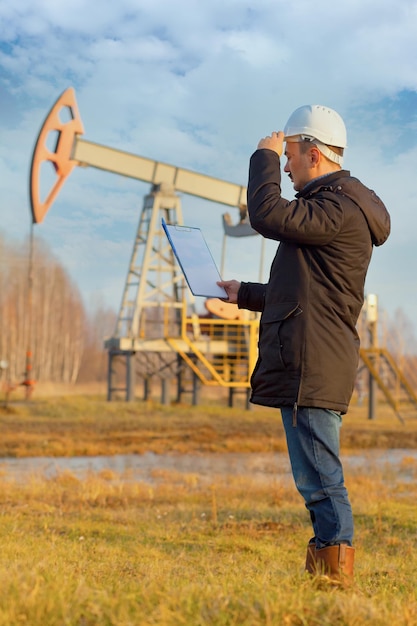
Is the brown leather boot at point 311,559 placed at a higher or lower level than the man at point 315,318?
lower

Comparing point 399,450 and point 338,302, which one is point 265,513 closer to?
point 338,302

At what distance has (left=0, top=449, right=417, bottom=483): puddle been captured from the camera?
1165cm

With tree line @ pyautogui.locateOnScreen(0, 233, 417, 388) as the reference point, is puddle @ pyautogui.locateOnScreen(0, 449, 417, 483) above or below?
below

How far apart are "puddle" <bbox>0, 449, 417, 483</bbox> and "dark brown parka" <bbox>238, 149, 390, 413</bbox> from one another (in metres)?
7.69

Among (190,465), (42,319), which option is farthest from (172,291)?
(42,319)

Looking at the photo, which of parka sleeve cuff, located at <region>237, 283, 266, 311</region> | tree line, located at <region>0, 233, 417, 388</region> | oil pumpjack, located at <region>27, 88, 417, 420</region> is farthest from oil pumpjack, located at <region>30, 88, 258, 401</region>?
tree line, located at <region>0, 233, 417, 388</region>

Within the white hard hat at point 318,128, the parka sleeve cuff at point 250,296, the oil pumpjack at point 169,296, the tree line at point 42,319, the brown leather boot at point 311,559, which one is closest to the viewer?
the brown leather boot at point 311,559

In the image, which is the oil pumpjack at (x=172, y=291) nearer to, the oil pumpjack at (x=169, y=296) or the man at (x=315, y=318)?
the oil pumpjack at (x=169, y=296)

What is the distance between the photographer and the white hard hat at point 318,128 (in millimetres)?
3621

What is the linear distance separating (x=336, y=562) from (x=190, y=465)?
397 inches

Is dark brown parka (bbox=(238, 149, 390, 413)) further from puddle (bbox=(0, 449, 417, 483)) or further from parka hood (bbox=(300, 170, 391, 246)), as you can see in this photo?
puddle (bbox=(0, 449, 417, 483))

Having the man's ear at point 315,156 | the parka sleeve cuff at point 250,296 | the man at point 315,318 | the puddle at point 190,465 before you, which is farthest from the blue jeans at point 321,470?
the puddle at point 190,465

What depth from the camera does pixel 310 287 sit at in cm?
345

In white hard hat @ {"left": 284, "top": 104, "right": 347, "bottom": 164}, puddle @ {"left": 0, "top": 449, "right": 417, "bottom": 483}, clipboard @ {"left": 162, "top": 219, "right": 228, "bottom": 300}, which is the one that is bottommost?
puddle @ {"left": 0, "top": 449, "right": 417, "bottom": 483}
